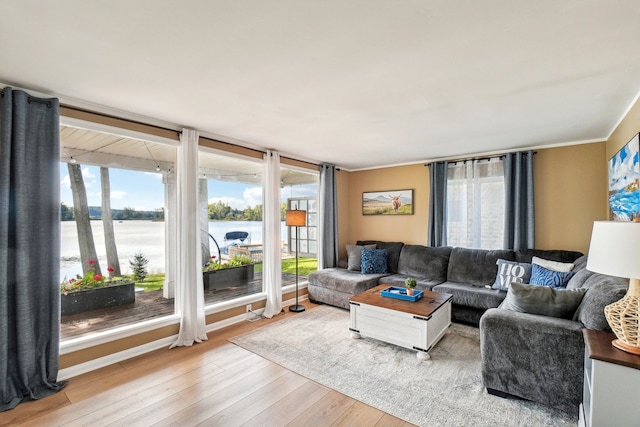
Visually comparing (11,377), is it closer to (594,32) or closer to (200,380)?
(200,380)

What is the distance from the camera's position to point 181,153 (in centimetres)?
338

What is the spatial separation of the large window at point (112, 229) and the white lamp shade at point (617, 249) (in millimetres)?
3855

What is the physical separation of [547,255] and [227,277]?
4.35 m

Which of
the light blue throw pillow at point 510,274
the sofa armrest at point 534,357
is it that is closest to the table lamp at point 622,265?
the sofa armrest at point 534,357

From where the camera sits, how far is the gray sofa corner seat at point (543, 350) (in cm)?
198

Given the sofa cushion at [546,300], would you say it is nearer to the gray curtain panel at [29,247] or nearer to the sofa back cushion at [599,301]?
the sofa back cushion at [599,301]

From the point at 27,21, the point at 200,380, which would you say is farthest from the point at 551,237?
the point at 27,21

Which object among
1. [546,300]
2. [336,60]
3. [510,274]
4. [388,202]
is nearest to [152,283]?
[336,60]

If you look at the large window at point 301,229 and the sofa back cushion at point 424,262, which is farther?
the large window at point 301,229

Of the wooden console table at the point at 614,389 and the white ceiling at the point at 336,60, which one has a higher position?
the white ceiling at the point at 336,60

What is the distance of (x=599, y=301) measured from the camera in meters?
1.90

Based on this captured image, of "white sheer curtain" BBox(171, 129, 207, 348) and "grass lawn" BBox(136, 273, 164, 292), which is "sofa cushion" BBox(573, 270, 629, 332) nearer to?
"white sheer curtain" BBox(171, 129, 207, 348)

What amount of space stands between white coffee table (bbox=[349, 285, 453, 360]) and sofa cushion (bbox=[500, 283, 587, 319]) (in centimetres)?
79

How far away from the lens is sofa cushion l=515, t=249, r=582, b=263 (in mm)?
3723
